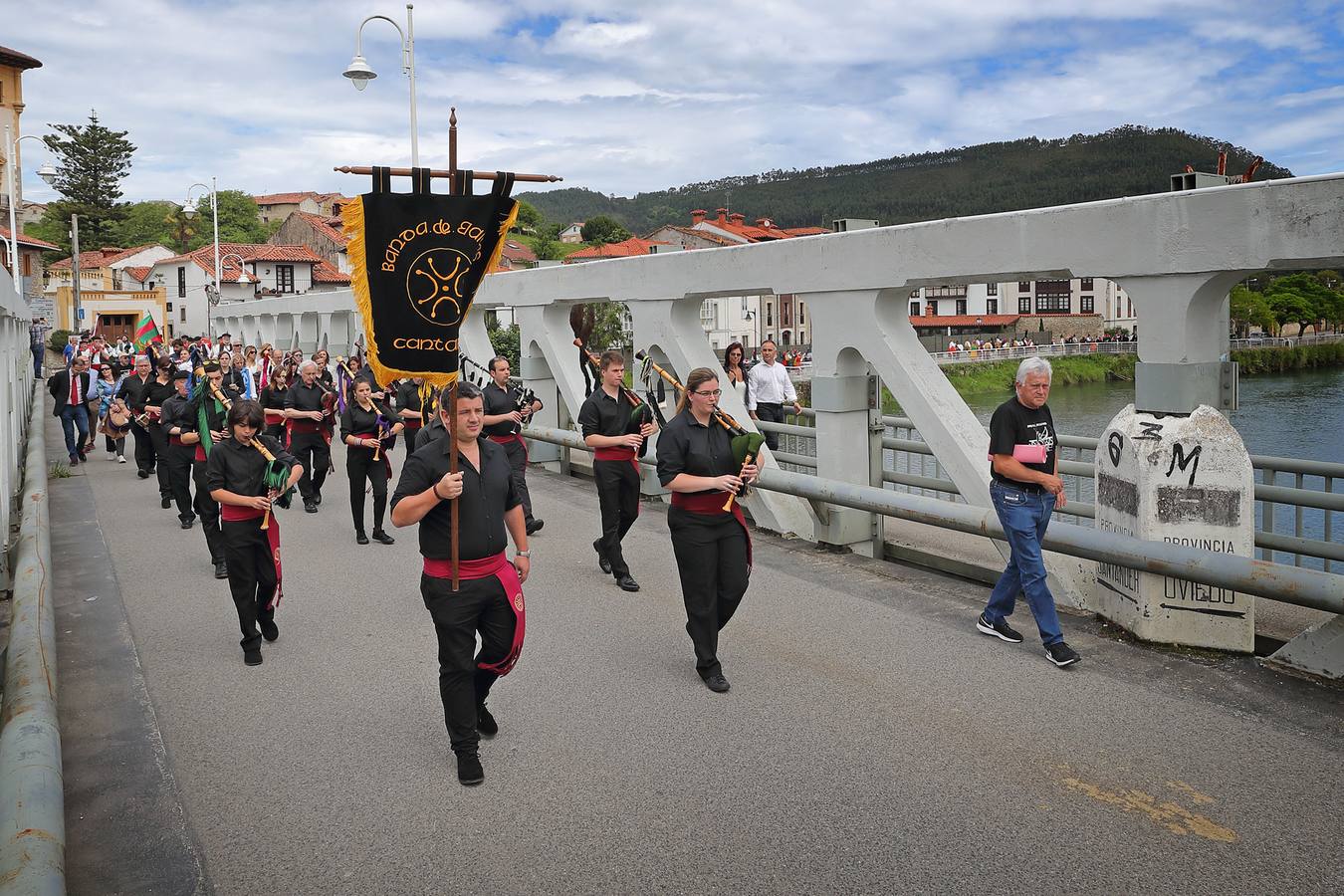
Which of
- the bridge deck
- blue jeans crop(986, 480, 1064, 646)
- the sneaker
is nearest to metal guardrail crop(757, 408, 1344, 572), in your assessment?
blue jeans crop(986, 480, 1064, 646)

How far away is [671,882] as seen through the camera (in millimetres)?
4309

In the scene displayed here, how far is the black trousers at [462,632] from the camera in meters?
5.34

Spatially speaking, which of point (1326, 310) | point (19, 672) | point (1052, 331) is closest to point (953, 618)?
point (19, 672)

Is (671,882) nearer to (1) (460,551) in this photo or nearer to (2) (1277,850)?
(1) (460,551)

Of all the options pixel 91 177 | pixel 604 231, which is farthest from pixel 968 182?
pixel 91 177

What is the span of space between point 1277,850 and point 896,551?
5975 mm

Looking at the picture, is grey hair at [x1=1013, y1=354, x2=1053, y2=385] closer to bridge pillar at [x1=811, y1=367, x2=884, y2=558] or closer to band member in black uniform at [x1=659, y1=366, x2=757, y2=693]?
band member in black uniform at [x1=659, y1=366, x2=757, y2=693]

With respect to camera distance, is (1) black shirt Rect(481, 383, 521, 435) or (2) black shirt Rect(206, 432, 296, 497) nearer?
(2) black shirt Rect(206, 432, 296, 497)

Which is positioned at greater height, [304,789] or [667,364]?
[667,364]

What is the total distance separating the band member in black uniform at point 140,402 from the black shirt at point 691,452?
36.6 feet

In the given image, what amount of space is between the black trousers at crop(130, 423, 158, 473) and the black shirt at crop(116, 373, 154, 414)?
40 centimetres

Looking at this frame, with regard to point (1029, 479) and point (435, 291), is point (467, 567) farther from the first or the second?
point (1029, 479)

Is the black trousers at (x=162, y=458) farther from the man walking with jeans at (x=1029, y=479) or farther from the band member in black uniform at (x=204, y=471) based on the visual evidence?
the man walking with jeans at (x=1029, y=479)

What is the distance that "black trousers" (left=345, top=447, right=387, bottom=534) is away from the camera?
452 inches
